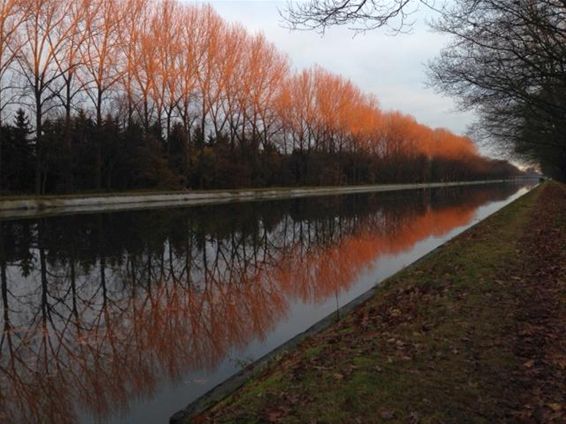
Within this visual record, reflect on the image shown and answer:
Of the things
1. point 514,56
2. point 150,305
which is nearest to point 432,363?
point 150,305

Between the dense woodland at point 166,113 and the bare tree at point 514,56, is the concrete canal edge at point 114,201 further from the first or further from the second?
the bare tree at point 514,56

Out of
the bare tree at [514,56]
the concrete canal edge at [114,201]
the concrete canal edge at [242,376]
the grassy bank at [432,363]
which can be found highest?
the bare tree at [514,56]

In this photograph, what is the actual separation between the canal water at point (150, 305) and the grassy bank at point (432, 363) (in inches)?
41.9

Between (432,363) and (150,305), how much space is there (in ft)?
16.6

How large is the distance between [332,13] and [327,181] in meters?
61.0

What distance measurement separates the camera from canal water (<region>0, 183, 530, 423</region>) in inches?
205

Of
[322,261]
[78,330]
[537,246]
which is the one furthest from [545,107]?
[78,330]

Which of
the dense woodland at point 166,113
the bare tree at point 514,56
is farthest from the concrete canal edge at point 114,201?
the bare tree at point 514,56

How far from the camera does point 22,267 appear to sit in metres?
11.4

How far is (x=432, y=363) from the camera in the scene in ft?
15.8

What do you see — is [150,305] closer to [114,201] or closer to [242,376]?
[242,376]

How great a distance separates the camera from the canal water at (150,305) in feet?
17.1

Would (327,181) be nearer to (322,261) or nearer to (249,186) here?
(249,186)

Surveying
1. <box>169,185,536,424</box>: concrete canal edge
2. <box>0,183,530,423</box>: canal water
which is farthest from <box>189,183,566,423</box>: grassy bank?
<box>0,183,530,423</box>: canal water
